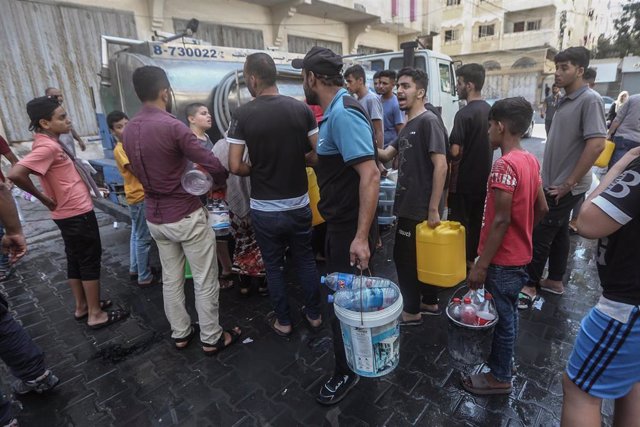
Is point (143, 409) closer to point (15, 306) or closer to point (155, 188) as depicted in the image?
point (155, 188)

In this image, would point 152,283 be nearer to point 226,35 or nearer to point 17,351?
point 17,351

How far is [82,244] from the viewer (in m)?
2.96

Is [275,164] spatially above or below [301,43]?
below

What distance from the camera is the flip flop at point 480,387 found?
2.18 meters

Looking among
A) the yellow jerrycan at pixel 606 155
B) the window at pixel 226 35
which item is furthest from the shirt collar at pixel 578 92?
the window at pixel 226 35

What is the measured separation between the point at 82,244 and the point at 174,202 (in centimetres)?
109

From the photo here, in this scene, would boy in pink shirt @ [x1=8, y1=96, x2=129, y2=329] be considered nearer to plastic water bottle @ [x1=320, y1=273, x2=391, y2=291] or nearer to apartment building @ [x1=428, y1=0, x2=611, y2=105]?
plastic water bottle @ [x1=320, y1=273, x2=391, y2=291]

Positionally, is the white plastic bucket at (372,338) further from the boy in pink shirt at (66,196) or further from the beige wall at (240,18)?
the beige wall at (240,18)

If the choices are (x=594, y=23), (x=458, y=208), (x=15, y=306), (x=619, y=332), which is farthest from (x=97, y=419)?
(x=594, y=23)

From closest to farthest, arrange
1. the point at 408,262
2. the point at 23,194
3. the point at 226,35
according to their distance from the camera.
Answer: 1. the point at 408,262
2. the point at 23,194
3. the point at 226,35

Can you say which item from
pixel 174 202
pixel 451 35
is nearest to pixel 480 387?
pixel 174 202

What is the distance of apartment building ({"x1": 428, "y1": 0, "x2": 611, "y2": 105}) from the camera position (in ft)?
85.1

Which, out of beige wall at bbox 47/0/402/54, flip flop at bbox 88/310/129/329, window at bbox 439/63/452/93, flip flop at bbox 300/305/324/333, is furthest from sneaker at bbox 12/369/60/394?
beige wall at bbox 47/0/402/54

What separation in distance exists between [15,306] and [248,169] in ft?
9.62
